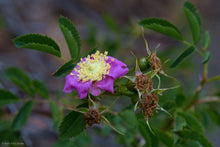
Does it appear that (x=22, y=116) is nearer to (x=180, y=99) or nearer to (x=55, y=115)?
(x=55, y=115)

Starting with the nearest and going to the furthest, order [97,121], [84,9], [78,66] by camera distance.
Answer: [97,121] → [78,66] → [84,9]

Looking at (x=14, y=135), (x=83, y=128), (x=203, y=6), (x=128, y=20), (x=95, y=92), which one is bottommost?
(x=14, y=135)

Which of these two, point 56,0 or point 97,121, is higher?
point 56,0

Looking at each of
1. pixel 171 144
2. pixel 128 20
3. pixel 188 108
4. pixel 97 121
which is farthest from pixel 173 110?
pixel 128 20

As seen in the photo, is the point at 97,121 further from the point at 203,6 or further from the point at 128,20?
the point at 203,6

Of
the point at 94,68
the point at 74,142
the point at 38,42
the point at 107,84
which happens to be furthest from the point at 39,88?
the point at 107,84

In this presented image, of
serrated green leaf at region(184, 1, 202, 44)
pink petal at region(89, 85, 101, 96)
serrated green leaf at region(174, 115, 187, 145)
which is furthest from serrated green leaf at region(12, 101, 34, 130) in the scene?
serrated green leaf at region(184, 1, 202, 44)
